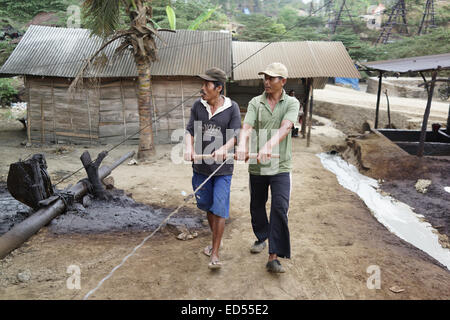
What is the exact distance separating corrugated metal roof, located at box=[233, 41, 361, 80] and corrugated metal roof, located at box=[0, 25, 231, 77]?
630 millimetres

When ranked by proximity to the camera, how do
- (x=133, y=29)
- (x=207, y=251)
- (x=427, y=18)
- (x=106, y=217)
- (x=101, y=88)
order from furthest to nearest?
1. (x=427, y=18)
2. (x=101, y=88)
3. (x=133, y=29)
4. (x=106, y=217)
5. (x=207, y=251)

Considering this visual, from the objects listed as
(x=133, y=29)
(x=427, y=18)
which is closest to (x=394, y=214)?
(x=133, y=29)

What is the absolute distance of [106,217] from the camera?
4703 mm

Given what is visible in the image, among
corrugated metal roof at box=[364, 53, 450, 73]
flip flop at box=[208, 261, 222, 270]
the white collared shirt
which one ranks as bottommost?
flip flop at box=[208, 261, 222, 270]

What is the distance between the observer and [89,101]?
11.9m

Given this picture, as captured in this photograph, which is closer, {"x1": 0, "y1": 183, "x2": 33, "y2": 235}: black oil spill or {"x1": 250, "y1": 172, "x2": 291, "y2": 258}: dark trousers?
{"x1": 250, "y1": 172, "x2": 291, "y2": 258}: dark trousers

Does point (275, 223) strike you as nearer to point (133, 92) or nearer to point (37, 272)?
point (37, 272)

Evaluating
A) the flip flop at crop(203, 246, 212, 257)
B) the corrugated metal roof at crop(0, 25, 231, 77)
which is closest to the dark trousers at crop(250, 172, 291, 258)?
the flip flop at crop(203, 246, 212, 257)

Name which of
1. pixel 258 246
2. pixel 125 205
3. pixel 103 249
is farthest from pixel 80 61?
pixel 258 246

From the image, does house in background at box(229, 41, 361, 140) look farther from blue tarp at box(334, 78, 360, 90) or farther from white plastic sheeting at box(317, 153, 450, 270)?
blue tarp at box(334, 78, 360, 90)

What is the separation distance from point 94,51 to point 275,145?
1064cm

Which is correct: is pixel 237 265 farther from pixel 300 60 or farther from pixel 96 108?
pixel 96 108

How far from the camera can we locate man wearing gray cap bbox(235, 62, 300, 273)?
10.5 ft

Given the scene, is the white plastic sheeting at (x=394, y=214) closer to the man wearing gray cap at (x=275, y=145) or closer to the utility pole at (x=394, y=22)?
the man wearing gray cap at (x=275, y=145)
